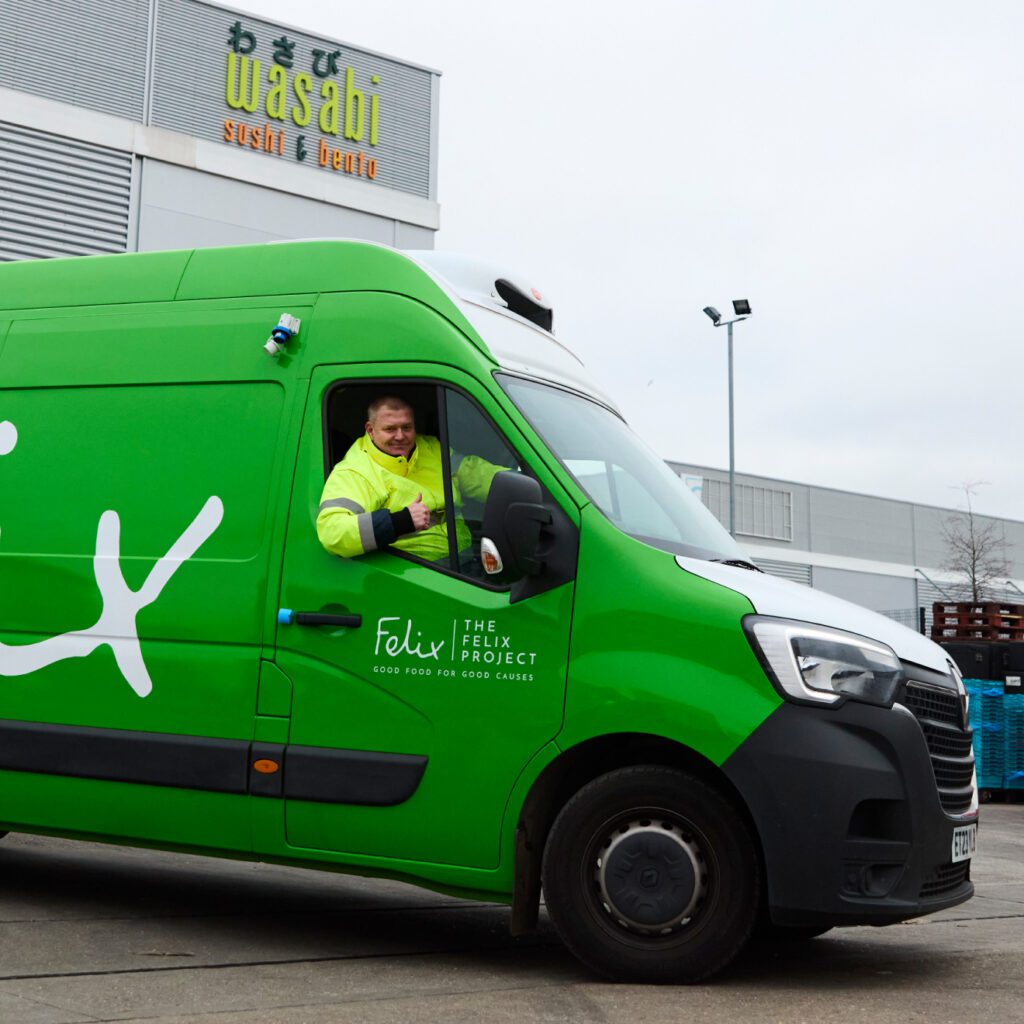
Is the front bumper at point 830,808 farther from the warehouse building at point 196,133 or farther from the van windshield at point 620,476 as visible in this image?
the warehouse building at point 196,133

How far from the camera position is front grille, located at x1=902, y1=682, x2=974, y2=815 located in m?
5.40

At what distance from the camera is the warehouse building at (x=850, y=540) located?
51625 mm

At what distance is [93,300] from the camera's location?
667 centimetres

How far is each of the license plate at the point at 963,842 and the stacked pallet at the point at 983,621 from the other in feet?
47.8

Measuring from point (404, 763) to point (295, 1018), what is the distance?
1.26 meters

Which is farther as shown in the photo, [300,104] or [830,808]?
[300,104]

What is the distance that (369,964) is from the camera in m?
5.62

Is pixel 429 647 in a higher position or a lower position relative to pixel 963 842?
higher

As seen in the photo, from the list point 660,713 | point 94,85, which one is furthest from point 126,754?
point 94,85

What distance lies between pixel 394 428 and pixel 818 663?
1.88 m

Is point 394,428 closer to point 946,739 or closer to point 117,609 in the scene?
point 117,609

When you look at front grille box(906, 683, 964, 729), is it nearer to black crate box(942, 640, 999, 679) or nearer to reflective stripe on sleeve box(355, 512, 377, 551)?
reflective stripe on sleeve box(355, 512, 377, 551)

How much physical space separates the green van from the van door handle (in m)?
0.02

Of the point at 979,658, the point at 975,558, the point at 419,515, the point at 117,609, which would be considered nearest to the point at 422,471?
the point at 419,515
